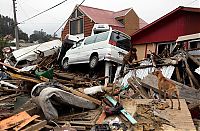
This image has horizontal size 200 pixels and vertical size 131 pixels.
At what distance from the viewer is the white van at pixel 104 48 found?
13.0 metres

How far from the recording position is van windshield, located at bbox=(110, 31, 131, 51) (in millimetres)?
13305

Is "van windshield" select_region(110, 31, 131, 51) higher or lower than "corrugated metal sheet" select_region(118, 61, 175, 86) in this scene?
higher

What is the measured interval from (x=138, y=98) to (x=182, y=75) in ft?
8.46

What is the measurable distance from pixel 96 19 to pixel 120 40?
1297cm

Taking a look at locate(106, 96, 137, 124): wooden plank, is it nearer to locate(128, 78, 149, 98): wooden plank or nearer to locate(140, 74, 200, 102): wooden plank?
locate(128, 78, 149, 98): wooden plank

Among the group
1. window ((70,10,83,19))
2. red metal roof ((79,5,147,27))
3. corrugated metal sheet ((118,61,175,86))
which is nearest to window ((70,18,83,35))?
window ((70,10,83,19))

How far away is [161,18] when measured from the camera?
17594mm

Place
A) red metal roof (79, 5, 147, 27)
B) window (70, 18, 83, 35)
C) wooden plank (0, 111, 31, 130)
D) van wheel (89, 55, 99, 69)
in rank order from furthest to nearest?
window (70, 18, 83, 35), red metal roof (79, 5, 147, 27), van wheel (89, 55, 99, 69), wooden plank (0, 111, 31, 130)

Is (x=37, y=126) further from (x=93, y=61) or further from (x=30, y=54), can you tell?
(x=30, y=54)

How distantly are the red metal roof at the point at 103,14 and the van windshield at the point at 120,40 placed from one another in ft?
39.4

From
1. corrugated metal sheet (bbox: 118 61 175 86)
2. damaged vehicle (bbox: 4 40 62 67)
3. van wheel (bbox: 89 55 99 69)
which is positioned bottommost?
corrugated metal sheet (bbox: 118 61 175 86)

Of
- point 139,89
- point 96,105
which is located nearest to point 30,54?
point 139,89

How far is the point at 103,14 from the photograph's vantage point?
2838 cm

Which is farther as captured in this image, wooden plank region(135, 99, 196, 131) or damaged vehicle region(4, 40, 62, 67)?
damaged vehicle region(4, 40, 62, 67)
